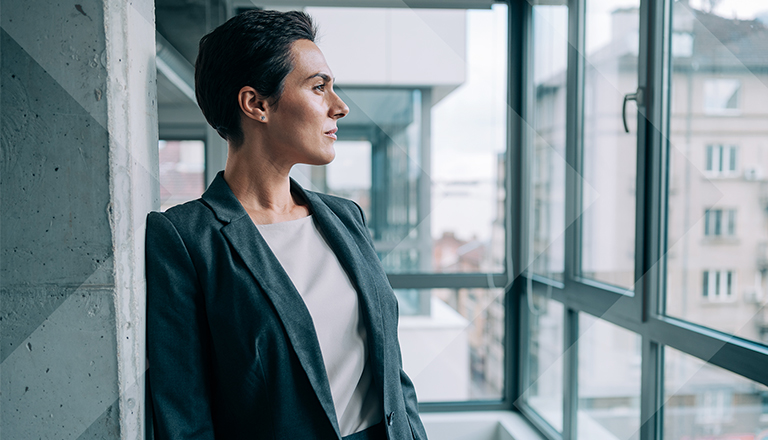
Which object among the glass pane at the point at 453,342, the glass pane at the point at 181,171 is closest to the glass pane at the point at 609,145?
the glass pane at the point at 453,342

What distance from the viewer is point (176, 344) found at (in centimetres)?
86

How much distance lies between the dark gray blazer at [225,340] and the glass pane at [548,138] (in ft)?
5.57

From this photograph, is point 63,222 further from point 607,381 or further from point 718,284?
point 607,381

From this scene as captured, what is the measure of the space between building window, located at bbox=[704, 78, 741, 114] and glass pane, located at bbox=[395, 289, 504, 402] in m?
1.53

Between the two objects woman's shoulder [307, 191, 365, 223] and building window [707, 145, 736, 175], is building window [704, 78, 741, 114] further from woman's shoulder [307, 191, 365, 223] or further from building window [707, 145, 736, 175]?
woman's shoulder [307, 191, 365, 223]

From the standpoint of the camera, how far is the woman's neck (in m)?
1.03

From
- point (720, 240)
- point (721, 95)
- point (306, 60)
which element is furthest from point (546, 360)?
point (306, 60)

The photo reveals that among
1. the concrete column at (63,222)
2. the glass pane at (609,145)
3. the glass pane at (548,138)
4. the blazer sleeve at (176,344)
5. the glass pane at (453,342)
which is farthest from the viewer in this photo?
the glass pane at (453,342)

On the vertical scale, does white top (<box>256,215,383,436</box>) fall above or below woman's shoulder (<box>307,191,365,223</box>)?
below

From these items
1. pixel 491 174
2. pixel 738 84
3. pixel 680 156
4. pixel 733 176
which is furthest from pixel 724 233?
pixel 491 174

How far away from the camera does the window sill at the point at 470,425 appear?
2.60 meters

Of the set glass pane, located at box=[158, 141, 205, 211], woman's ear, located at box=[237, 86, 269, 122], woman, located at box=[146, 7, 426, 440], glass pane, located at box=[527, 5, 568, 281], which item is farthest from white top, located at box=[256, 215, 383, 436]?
glass pane, located at box=[158, 141, 205, 211]

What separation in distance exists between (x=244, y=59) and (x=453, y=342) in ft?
6.98

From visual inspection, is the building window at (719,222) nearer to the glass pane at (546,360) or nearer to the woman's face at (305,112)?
the glass pane at (546,360)
